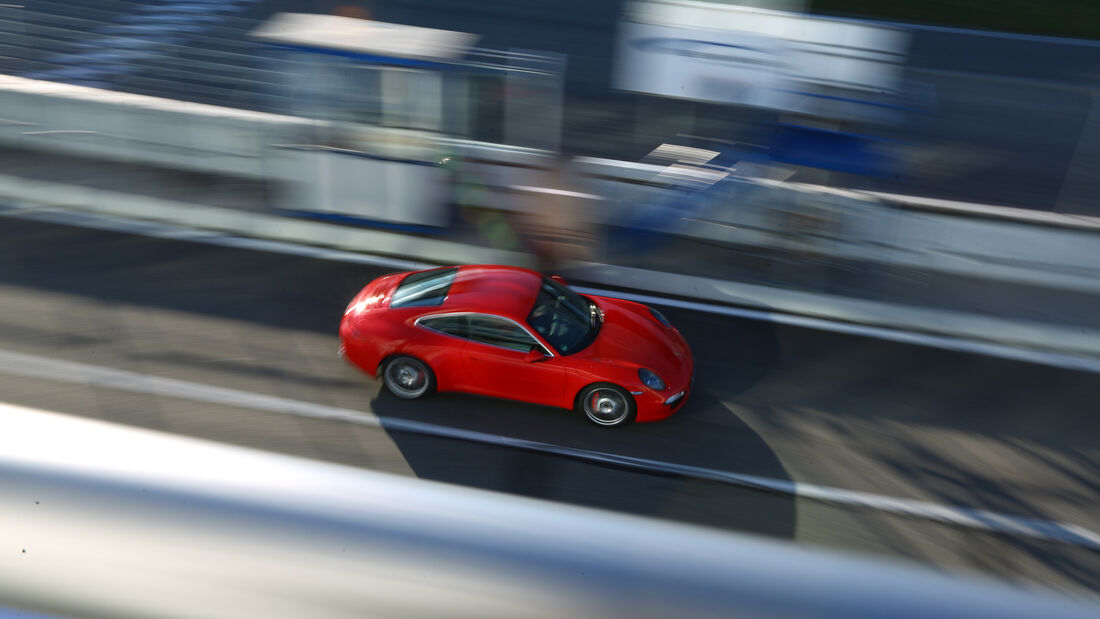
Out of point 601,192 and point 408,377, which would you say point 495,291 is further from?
point 601,192

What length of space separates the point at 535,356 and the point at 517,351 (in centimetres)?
16

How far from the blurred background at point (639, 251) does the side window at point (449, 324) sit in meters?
0.68

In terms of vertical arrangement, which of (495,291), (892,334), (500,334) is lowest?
(892,334)

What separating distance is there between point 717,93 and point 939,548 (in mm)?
8572

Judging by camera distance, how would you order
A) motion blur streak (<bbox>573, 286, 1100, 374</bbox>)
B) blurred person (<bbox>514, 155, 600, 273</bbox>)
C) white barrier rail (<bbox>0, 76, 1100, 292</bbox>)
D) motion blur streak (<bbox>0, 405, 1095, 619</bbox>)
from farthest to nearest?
blurred person (<bbox>514, 155, 600, 273</bbox>), white barrier rail (<bbox>0, 76, 1100, 292</bbox>), motion blur streak (<bbox>573, 286, 1100, 374</bbox>), motion blur streak (<bbox>0, 405, 1095, 619</bbox>)

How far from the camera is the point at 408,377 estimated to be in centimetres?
752

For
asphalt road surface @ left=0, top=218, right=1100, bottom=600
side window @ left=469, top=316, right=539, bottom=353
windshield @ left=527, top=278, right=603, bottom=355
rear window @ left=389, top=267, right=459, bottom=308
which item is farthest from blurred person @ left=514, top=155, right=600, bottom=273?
side window @ left=469, top=316, right=539, bottom=353

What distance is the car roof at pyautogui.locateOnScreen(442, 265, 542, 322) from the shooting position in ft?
24.3

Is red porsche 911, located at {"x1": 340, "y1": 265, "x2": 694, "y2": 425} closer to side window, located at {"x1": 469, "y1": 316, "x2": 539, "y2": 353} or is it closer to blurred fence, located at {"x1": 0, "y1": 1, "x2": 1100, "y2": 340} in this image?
side window, located at {"x1": 469, "y1": 316, "x2": 539, "y2": 353}

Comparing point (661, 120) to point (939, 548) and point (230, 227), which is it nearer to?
point (230, 227)

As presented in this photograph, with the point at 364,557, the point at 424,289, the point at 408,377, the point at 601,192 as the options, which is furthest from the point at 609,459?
the point at 364,557

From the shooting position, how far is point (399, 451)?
6988 mm

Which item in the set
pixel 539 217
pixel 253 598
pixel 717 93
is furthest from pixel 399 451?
pixel 717 93

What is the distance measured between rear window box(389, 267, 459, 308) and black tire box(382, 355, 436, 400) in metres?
0.53
